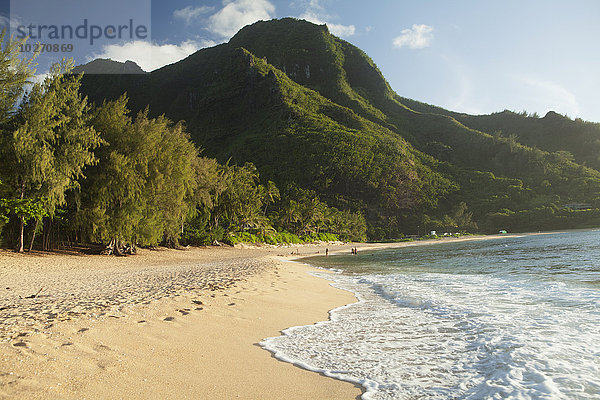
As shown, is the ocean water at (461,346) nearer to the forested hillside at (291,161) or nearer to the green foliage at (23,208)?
the green foliage at (23,208)

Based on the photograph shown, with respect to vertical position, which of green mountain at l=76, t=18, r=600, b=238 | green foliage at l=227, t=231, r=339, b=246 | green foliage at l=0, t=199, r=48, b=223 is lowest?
green foliage at l=227, t=231, r=339, b=246

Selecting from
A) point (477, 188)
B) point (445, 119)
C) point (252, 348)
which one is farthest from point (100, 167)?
point (445, 119)

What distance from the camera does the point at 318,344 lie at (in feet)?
19.1

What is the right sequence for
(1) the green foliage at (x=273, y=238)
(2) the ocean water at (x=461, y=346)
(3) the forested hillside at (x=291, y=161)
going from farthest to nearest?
(1) the green foliage at (x=273, y=238) → (3) the forested hillside at (x=291, y=161) → (2) the ocean water at (x=461, y=346)

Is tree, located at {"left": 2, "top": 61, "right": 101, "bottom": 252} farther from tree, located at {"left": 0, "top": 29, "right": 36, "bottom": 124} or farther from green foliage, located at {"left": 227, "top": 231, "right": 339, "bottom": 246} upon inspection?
green foliage, located at {"left": 227, "top": 231, "right": 339, "bottom": 246}

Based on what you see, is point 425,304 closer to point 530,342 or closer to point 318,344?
point 530,342

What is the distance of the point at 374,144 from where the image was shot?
119 metres

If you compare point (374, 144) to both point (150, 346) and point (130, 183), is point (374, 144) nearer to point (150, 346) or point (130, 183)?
point (130, 183)

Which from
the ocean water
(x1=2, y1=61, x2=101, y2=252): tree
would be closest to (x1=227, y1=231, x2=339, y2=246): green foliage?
(x1=2, y1=61, x2=101, y2=252): tree

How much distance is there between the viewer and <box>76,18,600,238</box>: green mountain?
10719 cm

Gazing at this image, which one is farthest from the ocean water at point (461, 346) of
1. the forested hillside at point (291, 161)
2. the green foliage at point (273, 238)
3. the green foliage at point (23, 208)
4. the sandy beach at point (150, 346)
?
the green foliage at point (273, 238)

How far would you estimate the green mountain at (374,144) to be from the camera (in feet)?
352

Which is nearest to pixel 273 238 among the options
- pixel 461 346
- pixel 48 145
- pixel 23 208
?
pixel 48 145

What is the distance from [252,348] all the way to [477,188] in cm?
13660
